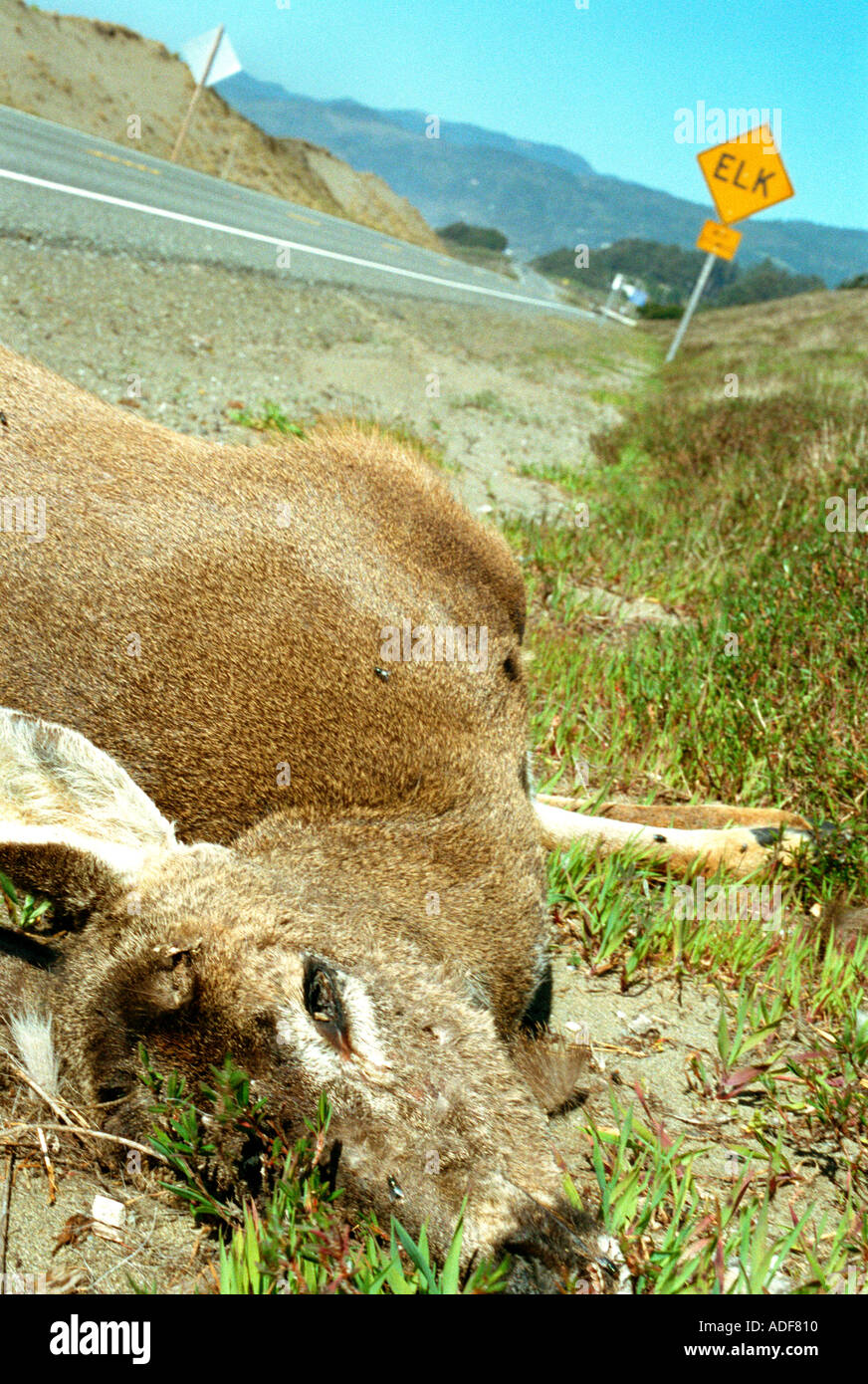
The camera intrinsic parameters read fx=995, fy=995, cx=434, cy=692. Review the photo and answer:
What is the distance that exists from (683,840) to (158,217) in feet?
42.4

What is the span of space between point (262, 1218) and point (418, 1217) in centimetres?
32

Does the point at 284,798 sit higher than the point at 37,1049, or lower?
higher

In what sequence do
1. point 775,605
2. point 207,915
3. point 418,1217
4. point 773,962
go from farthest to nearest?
point 775,605 → point 773,962 → point 207,915 → point 418,1217

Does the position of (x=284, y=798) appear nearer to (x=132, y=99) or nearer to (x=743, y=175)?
(x=743, y=175)

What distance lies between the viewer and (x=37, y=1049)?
2035 mm

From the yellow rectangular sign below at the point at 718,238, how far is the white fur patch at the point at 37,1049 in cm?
2158

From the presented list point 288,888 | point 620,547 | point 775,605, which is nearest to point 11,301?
point 620,547

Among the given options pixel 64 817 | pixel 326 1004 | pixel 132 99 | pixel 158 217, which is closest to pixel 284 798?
pixel 64 817

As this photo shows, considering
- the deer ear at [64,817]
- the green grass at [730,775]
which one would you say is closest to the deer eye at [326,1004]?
the deer ear at [64,817]

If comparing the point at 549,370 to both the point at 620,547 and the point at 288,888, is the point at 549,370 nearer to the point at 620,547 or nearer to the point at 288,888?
the point at 620,547

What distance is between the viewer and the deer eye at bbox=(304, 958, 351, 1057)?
6.26 ft

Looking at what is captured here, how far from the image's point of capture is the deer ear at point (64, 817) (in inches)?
81.0

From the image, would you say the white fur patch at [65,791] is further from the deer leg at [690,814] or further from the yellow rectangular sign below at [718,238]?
the yellow rectangular sign below at [718,238]

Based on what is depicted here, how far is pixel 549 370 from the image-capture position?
14.4 metres
